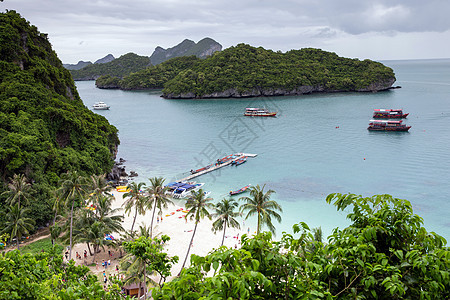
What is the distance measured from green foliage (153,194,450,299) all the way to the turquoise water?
2986 centimetres

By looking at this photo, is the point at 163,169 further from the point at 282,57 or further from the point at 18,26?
the point at 282,57

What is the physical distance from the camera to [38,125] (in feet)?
134

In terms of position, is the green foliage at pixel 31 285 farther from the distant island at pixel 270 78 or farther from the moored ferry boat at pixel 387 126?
the distant island at pixel 270 78

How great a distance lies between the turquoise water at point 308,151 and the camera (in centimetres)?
4503

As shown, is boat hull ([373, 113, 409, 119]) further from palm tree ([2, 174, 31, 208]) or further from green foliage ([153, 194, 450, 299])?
green foliage ([153, 194, 450, 299])

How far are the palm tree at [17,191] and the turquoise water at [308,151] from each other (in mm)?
23476

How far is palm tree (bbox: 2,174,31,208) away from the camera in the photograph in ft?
100

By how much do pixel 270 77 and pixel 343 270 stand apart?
153607 millimetres

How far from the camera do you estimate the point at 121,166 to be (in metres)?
61.0

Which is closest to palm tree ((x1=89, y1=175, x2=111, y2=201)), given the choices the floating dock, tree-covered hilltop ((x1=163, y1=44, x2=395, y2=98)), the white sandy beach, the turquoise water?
the white sandy beach

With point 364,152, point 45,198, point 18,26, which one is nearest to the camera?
point 45,198

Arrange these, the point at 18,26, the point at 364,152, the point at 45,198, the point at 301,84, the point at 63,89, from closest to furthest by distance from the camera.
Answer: the point at 45,198 < the point at 18,26 < the point at 63,89 < the point at 364,152 < the point at 301,84

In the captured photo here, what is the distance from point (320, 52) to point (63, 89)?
161 m

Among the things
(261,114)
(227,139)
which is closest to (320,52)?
(261,114)
